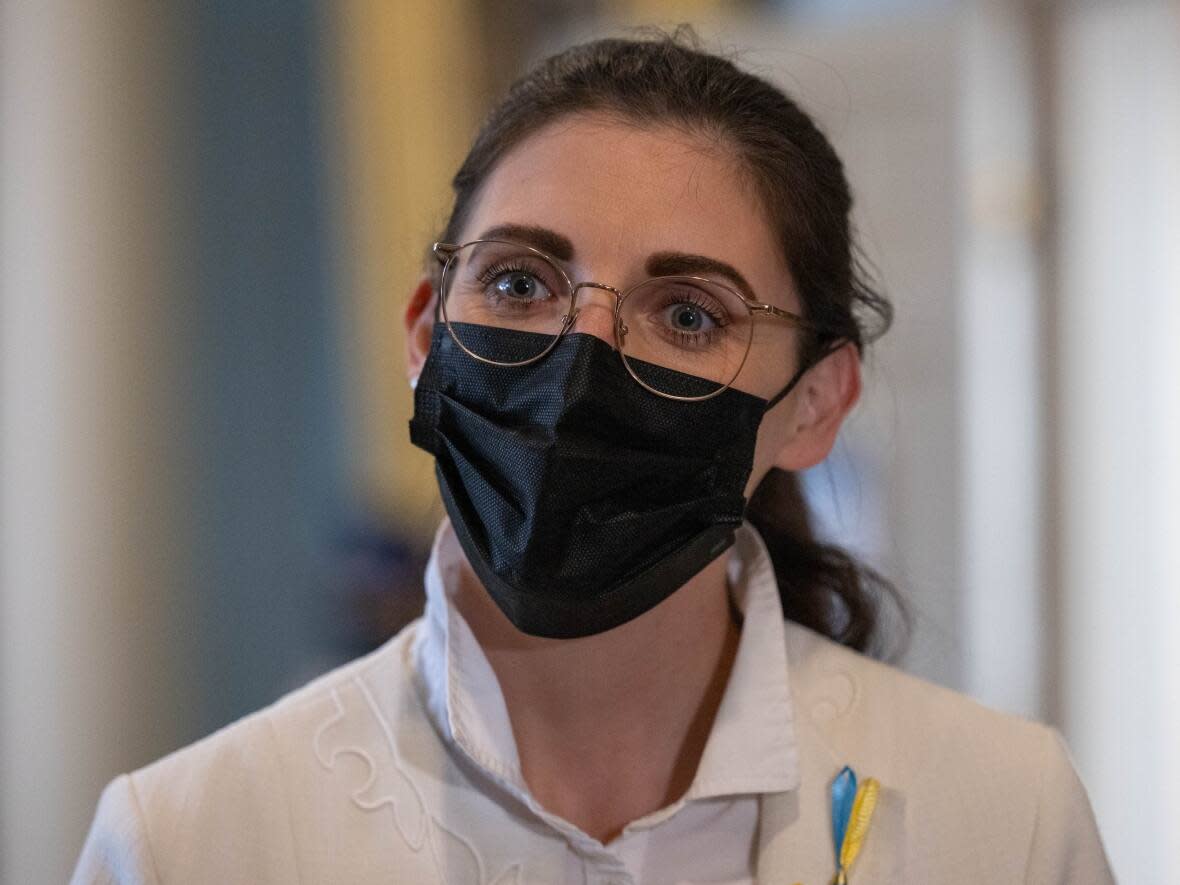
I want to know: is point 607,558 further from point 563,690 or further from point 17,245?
point 17,245

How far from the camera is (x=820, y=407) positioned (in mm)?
1562

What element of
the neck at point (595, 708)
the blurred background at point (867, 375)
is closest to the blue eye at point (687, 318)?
the neck at point (595, 708)

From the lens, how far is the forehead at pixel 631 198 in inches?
52.3

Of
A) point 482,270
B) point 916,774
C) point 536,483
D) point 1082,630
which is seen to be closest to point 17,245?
point 482,270

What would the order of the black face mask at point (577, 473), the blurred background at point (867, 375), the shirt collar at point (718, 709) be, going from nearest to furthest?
the black face mask at point (577, 473) < the shirt collar at point (718, 709) < the blurred background at point (867, 375)

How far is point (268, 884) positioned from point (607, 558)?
0.47 m

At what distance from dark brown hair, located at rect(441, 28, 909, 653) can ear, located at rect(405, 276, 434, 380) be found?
8 centimetres

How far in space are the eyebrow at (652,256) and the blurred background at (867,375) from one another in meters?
1.81

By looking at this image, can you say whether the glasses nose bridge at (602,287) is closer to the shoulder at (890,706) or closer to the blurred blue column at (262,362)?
the shoulder at (890,706)

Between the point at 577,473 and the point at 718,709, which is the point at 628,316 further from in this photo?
the point at 718,709

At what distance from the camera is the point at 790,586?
5.56 ft

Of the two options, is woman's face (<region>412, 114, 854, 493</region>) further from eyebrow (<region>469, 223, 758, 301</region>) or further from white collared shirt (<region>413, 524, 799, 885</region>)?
white collared shirt (<region>413, 524, 799, 885</region>)

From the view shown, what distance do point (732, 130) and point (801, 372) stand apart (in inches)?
10.9

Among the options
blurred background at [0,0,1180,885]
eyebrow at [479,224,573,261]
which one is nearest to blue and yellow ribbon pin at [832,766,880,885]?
eyebrow at [479,224,573,261]
